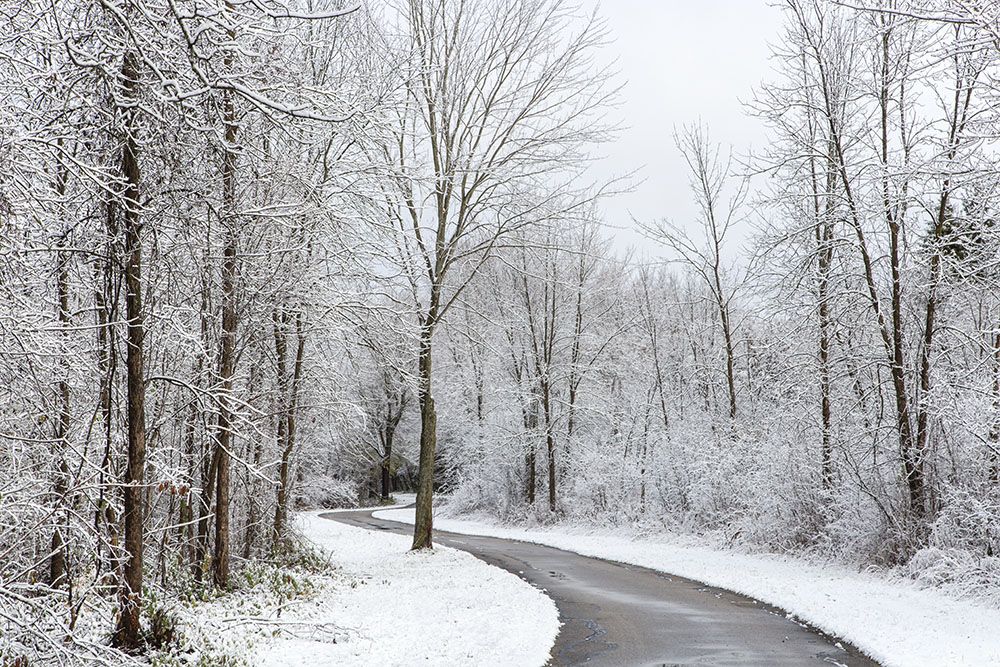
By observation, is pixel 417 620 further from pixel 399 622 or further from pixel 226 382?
pixel 226 382

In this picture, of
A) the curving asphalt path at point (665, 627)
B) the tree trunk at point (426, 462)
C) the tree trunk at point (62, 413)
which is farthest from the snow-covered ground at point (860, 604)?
the tree trunk at point (62, 413)

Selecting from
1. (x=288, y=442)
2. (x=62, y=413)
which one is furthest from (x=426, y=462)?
(x=62, y=413)

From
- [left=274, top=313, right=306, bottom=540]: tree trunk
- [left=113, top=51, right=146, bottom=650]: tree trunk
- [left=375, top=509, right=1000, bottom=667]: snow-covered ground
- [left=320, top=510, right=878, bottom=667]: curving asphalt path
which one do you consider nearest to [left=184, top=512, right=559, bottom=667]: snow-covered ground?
[left=320, top=510, right=878, bottom=667]: curving asphalt path

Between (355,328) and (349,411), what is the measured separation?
1602 millimetres

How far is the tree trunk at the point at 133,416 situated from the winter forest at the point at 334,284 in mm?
32

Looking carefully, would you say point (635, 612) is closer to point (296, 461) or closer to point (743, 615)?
point (743, 615)

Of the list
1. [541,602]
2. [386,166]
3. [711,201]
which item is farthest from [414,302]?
[711,201]

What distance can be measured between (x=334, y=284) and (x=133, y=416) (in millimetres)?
6205

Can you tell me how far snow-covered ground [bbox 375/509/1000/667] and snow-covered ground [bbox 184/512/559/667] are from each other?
11.7ft

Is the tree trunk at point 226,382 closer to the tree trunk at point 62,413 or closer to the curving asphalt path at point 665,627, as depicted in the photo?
the tree trunk at point 62,413

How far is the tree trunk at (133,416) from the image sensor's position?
6.85 meters

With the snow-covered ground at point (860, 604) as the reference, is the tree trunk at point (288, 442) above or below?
above

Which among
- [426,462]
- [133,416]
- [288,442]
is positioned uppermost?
[133,416]

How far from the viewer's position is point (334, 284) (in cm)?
1294
